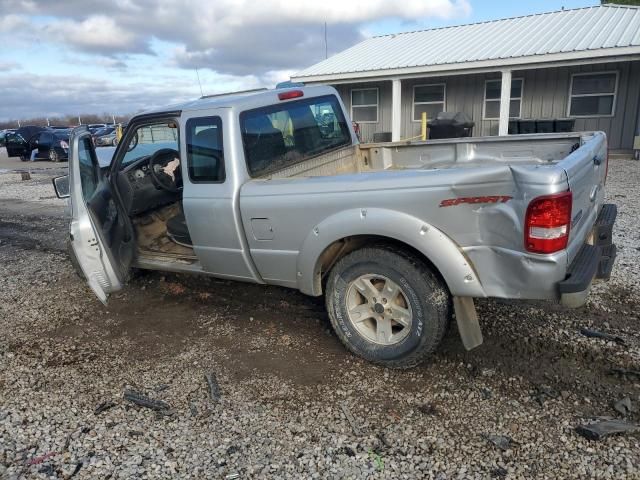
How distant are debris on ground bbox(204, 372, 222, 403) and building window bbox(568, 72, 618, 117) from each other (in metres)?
13.8

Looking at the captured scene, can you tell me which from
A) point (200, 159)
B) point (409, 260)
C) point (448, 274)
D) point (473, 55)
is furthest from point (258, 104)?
point (473, 55)

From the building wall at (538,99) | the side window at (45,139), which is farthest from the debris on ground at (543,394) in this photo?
the side window at (45,139)

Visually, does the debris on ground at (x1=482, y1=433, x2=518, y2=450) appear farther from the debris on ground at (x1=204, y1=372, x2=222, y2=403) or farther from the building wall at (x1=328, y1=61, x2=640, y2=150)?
the building wall at (x1=328, y1=61, x2=640, y2=150)

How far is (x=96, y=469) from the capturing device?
2592 millimetres

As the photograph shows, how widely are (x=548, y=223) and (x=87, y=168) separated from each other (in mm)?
3746

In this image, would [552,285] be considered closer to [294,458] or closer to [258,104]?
[294,458]

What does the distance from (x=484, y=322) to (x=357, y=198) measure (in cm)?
162

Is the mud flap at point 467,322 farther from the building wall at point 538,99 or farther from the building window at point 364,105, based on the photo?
the building window at point 364,105

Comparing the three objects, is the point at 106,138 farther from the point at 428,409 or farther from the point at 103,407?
the point at 428,409

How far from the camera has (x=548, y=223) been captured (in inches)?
99.2

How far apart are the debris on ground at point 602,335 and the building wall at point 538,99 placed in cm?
1196

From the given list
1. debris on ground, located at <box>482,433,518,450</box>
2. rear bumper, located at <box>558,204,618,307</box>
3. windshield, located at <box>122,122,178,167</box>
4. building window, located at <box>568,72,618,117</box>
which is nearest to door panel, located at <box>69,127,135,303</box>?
windshield, located at <box>122,122,178,167</box>

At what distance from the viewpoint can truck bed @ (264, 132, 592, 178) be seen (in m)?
4.03

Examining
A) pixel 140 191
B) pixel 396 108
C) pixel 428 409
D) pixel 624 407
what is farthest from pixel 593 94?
pixel 428 409
